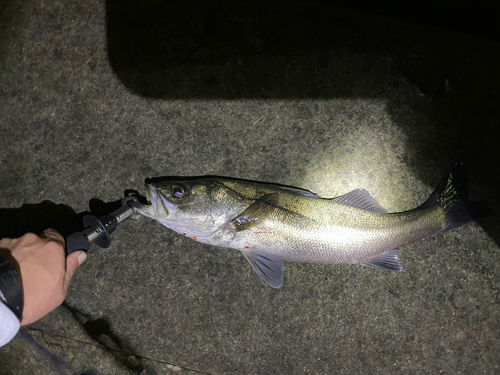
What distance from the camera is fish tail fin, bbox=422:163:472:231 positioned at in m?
2.70

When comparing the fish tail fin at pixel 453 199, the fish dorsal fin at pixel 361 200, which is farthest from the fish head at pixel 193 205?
the fish tail fin at pixel 453 199

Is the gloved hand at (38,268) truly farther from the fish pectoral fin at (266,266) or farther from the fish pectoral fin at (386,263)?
the fish pectoral fin at (386,263)

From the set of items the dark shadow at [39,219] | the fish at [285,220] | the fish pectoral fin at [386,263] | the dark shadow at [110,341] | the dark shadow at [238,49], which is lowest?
the dark shadow at [110,341]

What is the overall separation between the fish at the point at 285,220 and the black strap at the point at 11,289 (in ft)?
3.05

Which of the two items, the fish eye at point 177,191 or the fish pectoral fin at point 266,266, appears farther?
the fish pectoral fin at point 266,266

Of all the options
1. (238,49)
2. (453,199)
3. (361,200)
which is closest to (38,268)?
(238,49)

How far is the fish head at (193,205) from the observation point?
2592 millimetres

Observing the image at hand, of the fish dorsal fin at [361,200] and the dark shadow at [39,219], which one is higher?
the fish dorsal fin at [361,200]

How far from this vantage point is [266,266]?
2.78 m

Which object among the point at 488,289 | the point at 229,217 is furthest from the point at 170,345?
the point at 488,289

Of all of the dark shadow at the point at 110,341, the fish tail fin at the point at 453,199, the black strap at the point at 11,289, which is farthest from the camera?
the dark shadow at the point at 110,341

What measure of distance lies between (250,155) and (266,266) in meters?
1.05

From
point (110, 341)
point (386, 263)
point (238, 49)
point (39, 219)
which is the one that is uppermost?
point (238, 49)

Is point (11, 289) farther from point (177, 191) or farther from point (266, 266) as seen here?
point (266, 266)
